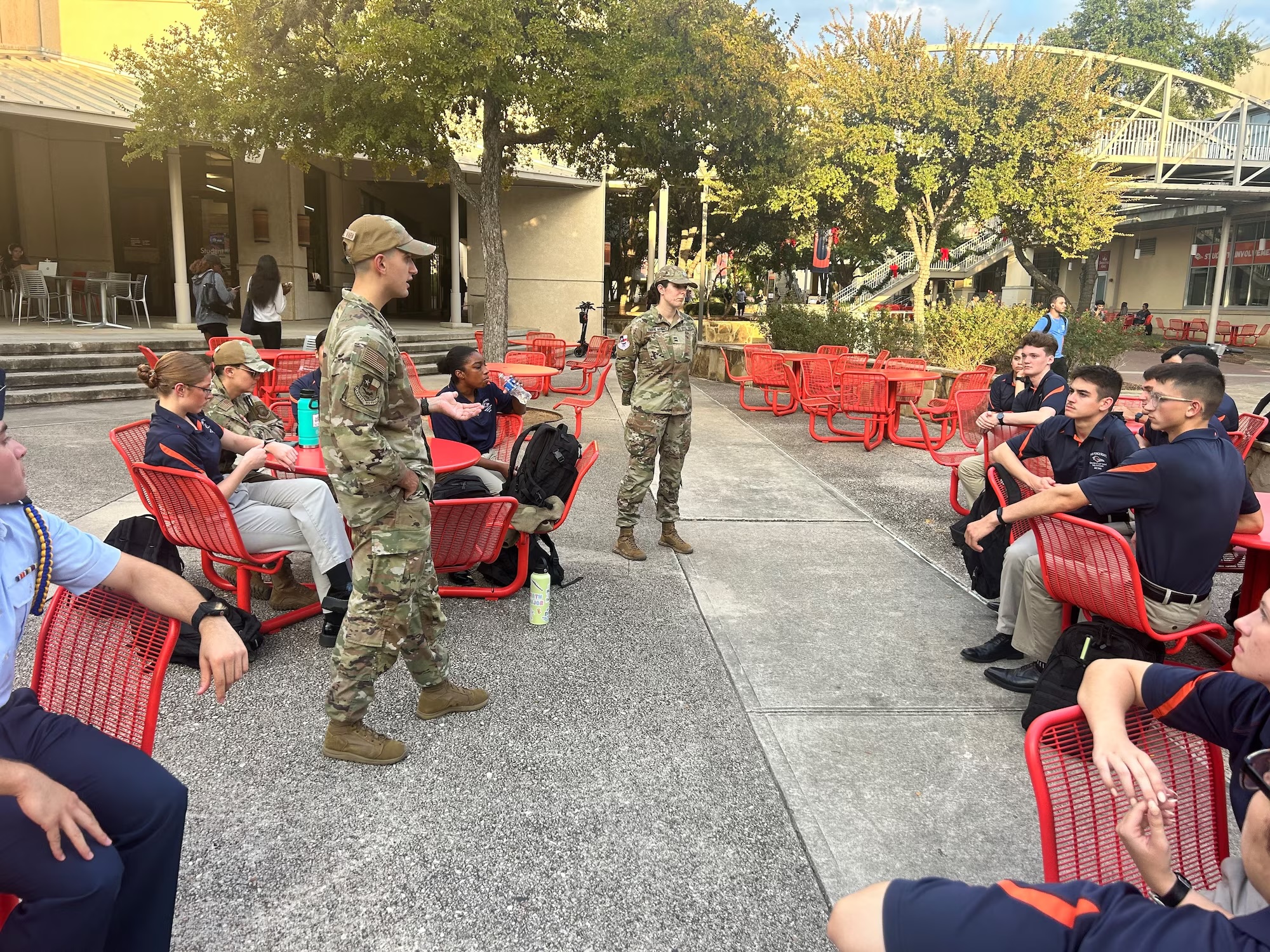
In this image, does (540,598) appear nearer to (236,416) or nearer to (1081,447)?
(236,416)

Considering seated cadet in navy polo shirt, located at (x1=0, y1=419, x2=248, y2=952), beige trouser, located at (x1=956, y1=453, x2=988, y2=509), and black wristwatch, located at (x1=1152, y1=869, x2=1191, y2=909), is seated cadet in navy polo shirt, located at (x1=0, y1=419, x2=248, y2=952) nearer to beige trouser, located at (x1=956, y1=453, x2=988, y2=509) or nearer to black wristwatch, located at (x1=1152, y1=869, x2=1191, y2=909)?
black wristwatch, located at (x1=1152, y1=869, x2=1191, y2=909)

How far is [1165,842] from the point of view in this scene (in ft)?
4.64

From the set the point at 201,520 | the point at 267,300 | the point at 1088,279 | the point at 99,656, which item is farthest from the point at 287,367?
the point at 1088,279

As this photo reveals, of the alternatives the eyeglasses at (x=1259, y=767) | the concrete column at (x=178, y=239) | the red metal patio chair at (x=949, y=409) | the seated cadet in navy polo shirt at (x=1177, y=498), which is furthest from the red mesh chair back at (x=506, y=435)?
the concrete column at (x=178, y=239)

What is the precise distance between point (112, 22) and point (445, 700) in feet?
56.2

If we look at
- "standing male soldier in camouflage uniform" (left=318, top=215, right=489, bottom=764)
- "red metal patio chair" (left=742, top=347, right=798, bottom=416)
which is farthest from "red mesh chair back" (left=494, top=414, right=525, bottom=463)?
"red metal patio chair" (left=742, top=347, right=798, bottom=416)

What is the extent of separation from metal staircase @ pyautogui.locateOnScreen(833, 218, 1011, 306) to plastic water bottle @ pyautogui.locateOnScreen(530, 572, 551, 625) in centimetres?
2509

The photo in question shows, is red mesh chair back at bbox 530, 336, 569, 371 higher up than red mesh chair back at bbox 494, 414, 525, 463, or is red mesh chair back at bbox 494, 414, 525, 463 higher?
red mesh chair back at bbox 530, 336, 569, 371

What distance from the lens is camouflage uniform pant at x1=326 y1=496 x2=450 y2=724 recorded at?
9.35ft

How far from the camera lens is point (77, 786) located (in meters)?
1.72

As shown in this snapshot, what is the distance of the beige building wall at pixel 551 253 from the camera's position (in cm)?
1970

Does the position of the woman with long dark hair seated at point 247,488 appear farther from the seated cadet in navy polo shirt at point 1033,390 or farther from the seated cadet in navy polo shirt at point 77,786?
the seated cadet in navy polo shirt at point 1033,390

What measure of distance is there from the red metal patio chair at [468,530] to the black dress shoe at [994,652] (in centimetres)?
221

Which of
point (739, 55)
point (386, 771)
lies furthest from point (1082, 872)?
point (739, 55)
